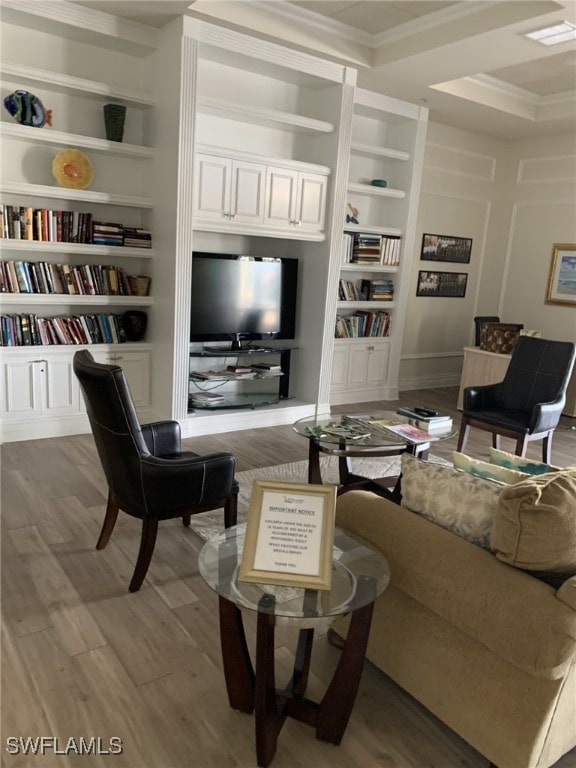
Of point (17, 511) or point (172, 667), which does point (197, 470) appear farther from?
point (17, 511)

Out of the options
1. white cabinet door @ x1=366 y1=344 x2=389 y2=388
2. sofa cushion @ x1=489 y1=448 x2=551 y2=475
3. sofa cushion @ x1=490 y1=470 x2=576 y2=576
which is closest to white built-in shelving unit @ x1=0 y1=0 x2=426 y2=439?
white cabinet door @ x1=366 y1=344 x2=389 y2=388

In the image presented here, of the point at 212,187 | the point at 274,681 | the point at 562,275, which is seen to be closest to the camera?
the point at 274,681

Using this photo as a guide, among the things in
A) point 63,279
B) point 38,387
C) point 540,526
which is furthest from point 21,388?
point 540,526

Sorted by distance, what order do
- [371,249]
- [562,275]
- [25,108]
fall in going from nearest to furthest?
[25,108] → [371,249] → [562,275]

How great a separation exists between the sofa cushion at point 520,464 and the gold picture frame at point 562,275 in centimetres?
491

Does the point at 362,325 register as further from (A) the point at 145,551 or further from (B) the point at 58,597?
(B) the point at 58,597

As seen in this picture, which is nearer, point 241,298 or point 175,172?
point 175,172

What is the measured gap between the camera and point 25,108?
4.09 meters

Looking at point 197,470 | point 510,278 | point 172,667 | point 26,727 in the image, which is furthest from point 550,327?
point 26,727

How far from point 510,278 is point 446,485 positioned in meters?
6.00

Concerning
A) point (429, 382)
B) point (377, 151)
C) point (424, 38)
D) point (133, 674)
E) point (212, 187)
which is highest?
point (424, 38)

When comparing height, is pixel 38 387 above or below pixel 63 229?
below

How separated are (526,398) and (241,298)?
2.45 metres

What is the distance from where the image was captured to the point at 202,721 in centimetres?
189
